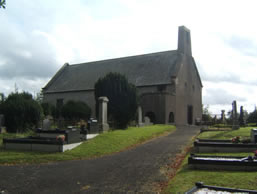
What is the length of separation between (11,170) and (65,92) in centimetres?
2996

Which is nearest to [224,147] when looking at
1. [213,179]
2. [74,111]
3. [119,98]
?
[213,179]

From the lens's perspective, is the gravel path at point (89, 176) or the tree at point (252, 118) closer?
the gravel path at point (89, 176)

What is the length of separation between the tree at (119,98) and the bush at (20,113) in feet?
19.0

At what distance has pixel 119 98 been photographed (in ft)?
67.4

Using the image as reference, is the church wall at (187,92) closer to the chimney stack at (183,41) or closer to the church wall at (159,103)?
the chimney stack at (183,41)

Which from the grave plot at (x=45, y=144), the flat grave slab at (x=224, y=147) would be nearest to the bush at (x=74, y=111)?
the grave plot at (x=45, y=144)

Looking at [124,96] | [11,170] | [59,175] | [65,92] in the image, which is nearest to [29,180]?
[59,175]

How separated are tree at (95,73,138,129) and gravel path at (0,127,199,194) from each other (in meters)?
9.16

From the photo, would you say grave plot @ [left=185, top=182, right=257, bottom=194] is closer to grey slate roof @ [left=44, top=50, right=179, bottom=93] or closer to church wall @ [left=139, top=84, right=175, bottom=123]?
church wall @ [left=139, top=84, right=175, bottom=123]

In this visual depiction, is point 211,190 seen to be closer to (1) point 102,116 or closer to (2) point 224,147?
(2) point 224,147

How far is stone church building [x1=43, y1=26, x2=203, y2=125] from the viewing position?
2953 cm

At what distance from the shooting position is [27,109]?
1686 centimetres

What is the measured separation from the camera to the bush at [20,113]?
53.5 feet

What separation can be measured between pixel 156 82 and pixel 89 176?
2413cm
